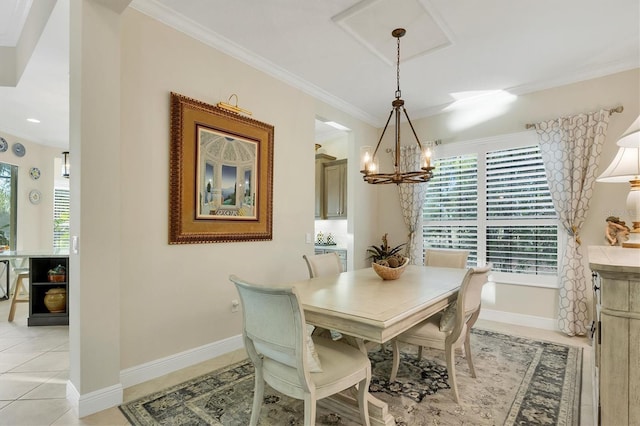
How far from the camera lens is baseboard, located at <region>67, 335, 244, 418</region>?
1.97 m

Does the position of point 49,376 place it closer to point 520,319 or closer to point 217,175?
point 217,175

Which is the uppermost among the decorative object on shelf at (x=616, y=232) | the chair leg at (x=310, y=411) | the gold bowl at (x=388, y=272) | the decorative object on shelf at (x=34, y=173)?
the decorative object on shelf at (x=34, y=173)

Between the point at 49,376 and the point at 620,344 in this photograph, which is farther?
the point at 49,376

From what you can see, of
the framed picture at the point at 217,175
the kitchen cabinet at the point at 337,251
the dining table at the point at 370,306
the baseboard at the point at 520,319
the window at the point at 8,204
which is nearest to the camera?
the dining table at the point at 370,306

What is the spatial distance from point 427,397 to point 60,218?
24.1 ft

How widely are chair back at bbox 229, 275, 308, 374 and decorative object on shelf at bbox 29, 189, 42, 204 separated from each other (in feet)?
20.9

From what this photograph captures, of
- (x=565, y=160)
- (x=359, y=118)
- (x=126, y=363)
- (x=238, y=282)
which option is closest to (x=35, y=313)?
(x=126, y=363)

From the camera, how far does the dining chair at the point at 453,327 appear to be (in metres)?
2.11

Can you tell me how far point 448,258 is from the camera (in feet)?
11.1

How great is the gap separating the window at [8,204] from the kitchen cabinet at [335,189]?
5465 mm

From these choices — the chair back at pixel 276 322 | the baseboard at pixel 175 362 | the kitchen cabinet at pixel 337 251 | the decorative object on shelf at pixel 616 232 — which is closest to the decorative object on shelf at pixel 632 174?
the decorative object on shelf at pixel 616 232

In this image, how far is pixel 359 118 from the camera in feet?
15.6

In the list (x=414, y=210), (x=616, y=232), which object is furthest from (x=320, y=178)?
(x=616, y=232)

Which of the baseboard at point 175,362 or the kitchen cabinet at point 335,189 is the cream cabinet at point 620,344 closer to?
the baseboard at point 175,362
